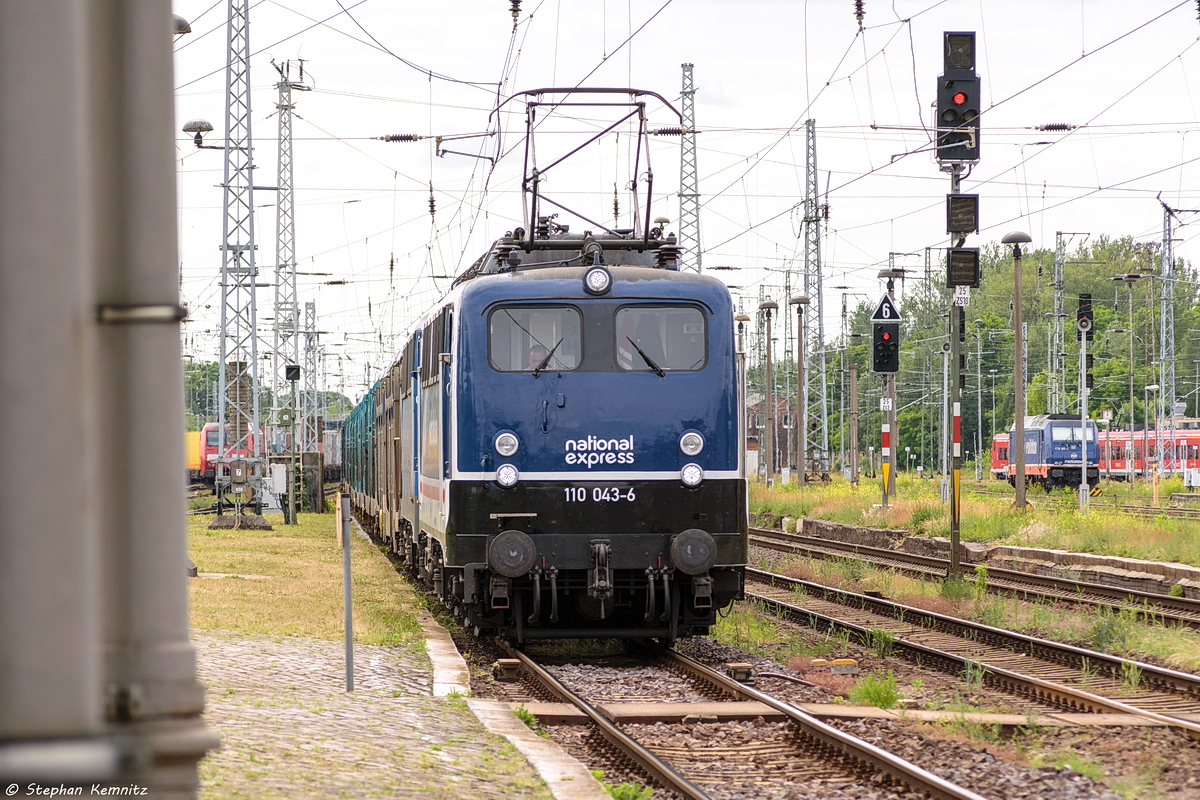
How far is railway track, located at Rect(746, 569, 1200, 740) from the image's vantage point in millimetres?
10047

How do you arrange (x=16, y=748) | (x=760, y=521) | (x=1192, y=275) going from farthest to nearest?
(x=1192, y=275)
(x=760, y=521)
(x=16, y=748)

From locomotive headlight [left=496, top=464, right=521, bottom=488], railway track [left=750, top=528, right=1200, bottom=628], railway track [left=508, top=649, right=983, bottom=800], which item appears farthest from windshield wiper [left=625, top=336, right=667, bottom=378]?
railway track [left=750, top=528, right=1200, bottom=628]

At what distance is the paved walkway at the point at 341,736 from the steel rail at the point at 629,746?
0.72 meters

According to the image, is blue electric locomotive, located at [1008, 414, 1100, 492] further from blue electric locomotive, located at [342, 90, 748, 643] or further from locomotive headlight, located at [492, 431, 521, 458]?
locomotive headlight, located at [492, 431, 521, 458]

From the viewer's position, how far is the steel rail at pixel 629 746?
7.21m

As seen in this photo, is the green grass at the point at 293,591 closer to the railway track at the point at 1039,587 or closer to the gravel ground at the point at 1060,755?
the gravel ground at the point at 1060,755

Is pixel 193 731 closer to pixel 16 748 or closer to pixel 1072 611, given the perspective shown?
pixel 16 748

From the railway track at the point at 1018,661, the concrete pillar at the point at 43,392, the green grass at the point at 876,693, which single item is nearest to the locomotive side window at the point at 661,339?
the green grass at the point at 876,693

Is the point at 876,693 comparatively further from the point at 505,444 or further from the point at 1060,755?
the point at 505,444

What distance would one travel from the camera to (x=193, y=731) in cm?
263

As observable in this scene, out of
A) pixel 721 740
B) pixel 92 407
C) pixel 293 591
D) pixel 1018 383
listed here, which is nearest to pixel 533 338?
pixel 721 740

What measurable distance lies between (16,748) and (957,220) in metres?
15.7

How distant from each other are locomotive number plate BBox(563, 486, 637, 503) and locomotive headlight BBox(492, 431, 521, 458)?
0.56 m

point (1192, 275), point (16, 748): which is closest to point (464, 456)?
point (16, 748)
